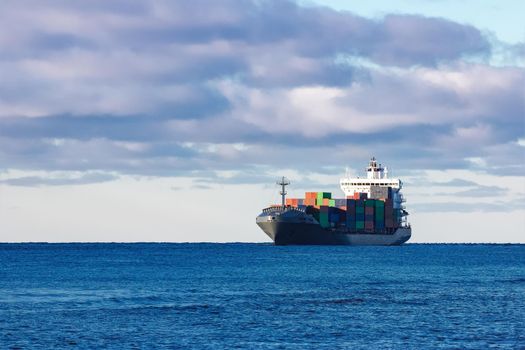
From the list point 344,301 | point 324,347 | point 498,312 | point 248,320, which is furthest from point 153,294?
point 324,347

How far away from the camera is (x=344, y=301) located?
261 feet

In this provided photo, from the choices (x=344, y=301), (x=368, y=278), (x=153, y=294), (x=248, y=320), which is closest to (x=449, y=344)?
(x=248, y=320)

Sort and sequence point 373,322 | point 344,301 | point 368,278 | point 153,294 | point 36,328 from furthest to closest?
point 368,278 < point 153,294 < point 344,301 < point 373,322 < point 36,328

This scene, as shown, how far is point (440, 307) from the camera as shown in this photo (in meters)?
74.2

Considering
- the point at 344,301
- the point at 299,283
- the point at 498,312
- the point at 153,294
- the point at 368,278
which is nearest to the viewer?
the point at 498,312

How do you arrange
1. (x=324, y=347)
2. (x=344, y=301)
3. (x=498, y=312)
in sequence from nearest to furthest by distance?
(x=324, y=347)
(x=498, y=312)
(x=344, y=301)

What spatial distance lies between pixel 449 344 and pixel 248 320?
15.3 m

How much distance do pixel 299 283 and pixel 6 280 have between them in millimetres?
30748

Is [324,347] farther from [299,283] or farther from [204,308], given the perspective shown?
[299,283]

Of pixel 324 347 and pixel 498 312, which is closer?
pixel 324 347

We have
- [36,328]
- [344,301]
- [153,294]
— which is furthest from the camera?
[153,294]

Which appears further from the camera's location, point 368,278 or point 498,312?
point 368,278

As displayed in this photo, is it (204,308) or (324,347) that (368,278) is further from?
(324,347)

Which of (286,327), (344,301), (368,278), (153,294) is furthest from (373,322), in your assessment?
(368,278)
